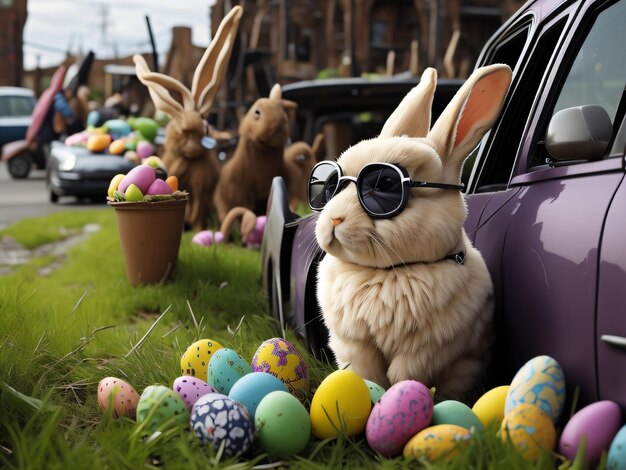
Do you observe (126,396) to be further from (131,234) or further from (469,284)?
(131,234)

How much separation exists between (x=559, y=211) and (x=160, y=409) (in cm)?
114

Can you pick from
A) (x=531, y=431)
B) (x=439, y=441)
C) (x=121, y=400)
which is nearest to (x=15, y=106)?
(x=121, y=400)

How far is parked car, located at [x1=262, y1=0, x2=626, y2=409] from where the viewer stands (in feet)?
5.56

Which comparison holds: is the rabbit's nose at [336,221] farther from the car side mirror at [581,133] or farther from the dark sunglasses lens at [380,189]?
the car side mirror at [581,133]

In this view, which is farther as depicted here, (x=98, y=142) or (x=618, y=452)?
(x=98, y=142)

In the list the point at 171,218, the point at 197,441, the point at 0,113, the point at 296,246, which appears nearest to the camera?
the point at 197,441

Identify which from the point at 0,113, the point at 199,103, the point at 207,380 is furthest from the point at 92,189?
the point at 0,113

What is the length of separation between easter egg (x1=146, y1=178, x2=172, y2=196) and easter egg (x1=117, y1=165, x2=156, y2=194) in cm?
2

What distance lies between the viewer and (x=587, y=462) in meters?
1.61

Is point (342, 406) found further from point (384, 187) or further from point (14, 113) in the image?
point (14, 113)

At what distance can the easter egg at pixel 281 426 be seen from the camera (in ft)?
5.97

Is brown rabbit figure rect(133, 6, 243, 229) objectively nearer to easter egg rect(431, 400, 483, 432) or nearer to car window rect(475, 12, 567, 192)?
car window rect(475, 12, 567, 192)

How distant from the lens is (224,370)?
6.98 feet

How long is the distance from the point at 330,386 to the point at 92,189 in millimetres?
8265
